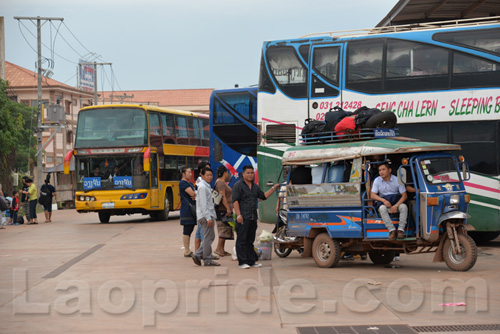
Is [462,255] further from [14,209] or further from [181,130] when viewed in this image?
[14,209]

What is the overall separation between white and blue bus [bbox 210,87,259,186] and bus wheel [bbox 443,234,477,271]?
49.8 feet

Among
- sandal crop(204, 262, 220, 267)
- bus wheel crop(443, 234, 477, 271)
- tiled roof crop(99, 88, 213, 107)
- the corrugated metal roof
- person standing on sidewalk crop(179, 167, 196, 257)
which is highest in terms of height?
tiled roof crop(99, 88, 213, 107)

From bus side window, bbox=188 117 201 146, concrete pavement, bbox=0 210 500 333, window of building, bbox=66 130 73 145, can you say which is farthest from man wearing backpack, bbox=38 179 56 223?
window of building, bbox=66 130 73 145

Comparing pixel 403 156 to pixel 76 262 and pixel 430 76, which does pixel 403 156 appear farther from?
pixel 76 262

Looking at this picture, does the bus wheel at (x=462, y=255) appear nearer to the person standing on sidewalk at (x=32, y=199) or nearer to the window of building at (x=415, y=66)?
the window of building at (x=415, y=66)

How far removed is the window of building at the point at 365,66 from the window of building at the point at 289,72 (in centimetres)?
112

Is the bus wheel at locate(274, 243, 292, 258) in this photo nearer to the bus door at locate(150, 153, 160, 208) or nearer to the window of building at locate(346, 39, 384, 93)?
the window of building at locate(346, 39, 384, 93)

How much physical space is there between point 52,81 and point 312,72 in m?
76.6

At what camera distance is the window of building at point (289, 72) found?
19.0 meters

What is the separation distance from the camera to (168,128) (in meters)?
32.4

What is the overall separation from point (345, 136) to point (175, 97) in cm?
11003

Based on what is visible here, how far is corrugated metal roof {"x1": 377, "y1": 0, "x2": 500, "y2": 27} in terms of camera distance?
24.7m

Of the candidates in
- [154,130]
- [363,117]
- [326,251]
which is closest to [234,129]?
[154,130]

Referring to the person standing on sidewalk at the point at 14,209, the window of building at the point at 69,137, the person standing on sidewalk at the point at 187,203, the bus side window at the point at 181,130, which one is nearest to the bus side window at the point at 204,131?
the bus side window at the point at 181,130
